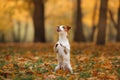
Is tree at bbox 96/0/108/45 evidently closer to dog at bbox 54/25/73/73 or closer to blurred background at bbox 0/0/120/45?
blurred background at bbox 0/0/120/45

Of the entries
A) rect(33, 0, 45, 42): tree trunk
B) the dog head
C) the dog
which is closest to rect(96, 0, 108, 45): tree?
rect(33, 0, 45, 42): tree trunk

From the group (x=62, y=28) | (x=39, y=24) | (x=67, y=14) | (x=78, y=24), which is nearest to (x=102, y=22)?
(x=39, y=24)

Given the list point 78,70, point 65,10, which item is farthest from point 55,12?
point 78,70

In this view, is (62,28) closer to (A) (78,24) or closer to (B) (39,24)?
(B) (39,24)

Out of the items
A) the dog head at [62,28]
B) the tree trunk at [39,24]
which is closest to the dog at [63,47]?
the dog head at [62,28]

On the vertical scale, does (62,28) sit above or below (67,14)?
below

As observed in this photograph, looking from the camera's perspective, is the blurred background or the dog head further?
the blurred background

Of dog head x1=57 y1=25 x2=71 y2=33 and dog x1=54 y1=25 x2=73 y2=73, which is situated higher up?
dog head x1=57 y1=25 x2=71 y2=33

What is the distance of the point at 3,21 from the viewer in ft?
169

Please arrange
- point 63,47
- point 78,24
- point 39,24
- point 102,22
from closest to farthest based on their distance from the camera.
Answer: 1. point 63,47
2. point 102,22
3. point 39,24
4. point 78,24

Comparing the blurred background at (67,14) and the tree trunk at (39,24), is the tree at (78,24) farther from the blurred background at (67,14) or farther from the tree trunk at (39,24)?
the tree trunk at (39,24)

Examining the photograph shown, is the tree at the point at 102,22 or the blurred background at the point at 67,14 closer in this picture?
the tree at the point at 102,22

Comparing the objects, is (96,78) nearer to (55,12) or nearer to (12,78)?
(12,78)

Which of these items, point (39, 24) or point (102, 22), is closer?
point (102, 22)
